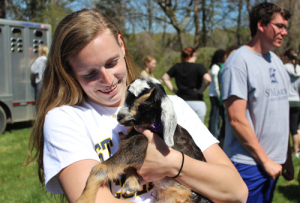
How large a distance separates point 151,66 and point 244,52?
16.9ft

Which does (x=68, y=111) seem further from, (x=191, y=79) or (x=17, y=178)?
(x=191, y=79)

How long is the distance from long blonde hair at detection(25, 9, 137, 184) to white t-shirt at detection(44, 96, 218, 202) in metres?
0.15

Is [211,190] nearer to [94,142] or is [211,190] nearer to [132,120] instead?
[132,120]

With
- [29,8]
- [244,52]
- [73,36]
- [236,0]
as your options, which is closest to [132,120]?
[73,36]

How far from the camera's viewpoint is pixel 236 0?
21.0 meters

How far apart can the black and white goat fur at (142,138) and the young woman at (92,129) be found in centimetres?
7

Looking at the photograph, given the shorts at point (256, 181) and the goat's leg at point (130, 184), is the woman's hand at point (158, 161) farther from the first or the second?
the shorts at point (256, 181)

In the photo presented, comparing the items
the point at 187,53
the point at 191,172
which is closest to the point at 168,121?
the point at 191,172

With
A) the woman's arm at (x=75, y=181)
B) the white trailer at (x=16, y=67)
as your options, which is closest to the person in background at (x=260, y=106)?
the woman's arm at (x=75, y=181)

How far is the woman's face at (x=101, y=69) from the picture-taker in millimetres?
1658

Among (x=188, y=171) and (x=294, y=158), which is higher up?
(x=188, y=171)

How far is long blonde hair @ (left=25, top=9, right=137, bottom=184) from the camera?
67.0 inches

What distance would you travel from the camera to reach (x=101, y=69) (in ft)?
5.51

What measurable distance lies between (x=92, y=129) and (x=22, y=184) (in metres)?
3.59
